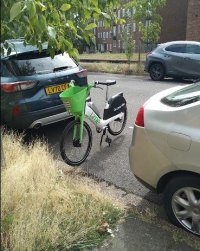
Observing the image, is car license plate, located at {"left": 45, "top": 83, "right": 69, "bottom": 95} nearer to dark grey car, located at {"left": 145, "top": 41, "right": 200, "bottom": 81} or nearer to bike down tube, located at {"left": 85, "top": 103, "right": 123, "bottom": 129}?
bike down tube, located at {"left": 85, "top": 103, "right": 123, "bottom": 129}

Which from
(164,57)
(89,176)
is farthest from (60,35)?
(164,57)

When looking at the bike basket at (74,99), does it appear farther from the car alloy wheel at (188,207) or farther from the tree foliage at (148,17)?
the tree foliage at (148,17)

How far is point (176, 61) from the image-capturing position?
43.4ft

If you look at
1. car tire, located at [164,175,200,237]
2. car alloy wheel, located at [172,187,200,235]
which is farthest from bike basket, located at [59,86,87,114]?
car alloy wheel, located at [172,187,200,235]

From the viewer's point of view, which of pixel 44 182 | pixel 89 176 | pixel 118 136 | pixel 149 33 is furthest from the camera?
pixel 149 33

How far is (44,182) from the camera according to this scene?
3547mm

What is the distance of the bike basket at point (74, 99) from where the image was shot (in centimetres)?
443

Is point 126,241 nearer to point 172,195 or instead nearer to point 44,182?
point 172,195

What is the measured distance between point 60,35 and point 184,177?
1640mm

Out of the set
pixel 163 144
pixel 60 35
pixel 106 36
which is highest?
pixel 60 35

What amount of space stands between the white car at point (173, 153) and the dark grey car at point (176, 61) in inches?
388

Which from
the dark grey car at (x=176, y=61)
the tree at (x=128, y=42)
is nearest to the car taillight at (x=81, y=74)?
the dark grey car at (x=176, y=61)

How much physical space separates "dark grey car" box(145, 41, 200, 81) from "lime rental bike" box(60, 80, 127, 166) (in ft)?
25.8

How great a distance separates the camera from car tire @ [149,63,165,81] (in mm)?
13727
